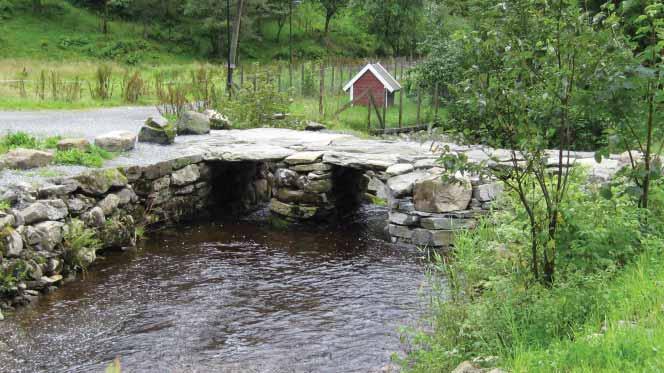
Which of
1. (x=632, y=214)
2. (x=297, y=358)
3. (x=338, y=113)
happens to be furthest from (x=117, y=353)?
(x=338, y=113)

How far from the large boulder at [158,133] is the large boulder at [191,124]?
0.94 m

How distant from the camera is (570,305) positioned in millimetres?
4449

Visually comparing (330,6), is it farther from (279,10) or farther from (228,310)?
(228,310)

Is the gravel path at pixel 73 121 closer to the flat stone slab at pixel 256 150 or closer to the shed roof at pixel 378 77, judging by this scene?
the flat stone slab at pixel 256 150

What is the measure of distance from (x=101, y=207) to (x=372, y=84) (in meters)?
14.0

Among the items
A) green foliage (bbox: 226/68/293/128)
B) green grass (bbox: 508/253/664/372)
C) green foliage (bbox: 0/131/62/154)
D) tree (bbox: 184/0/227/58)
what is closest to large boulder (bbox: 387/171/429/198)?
green grass (bbox: 508/253/664/372)

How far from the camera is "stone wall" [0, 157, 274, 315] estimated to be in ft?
24.0

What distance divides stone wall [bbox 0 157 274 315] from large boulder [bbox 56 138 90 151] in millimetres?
723

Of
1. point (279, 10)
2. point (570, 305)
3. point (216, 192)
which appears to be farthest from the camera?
point (279, 10)

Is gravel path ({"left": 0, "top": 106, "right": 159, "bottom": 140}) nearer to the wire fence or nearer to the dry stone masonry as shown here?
the wire fence

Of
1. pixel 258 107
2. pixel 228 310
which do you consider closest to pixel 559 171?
pixel 228 310

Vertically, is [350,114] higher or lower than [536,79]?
lower

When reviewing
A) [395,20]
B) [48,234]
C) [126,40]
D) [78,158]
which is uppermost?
[395,20]

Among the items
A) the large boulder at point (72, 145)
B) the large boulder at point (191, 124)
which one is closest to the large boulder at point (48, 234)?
the large boulder at point (72, 145)
